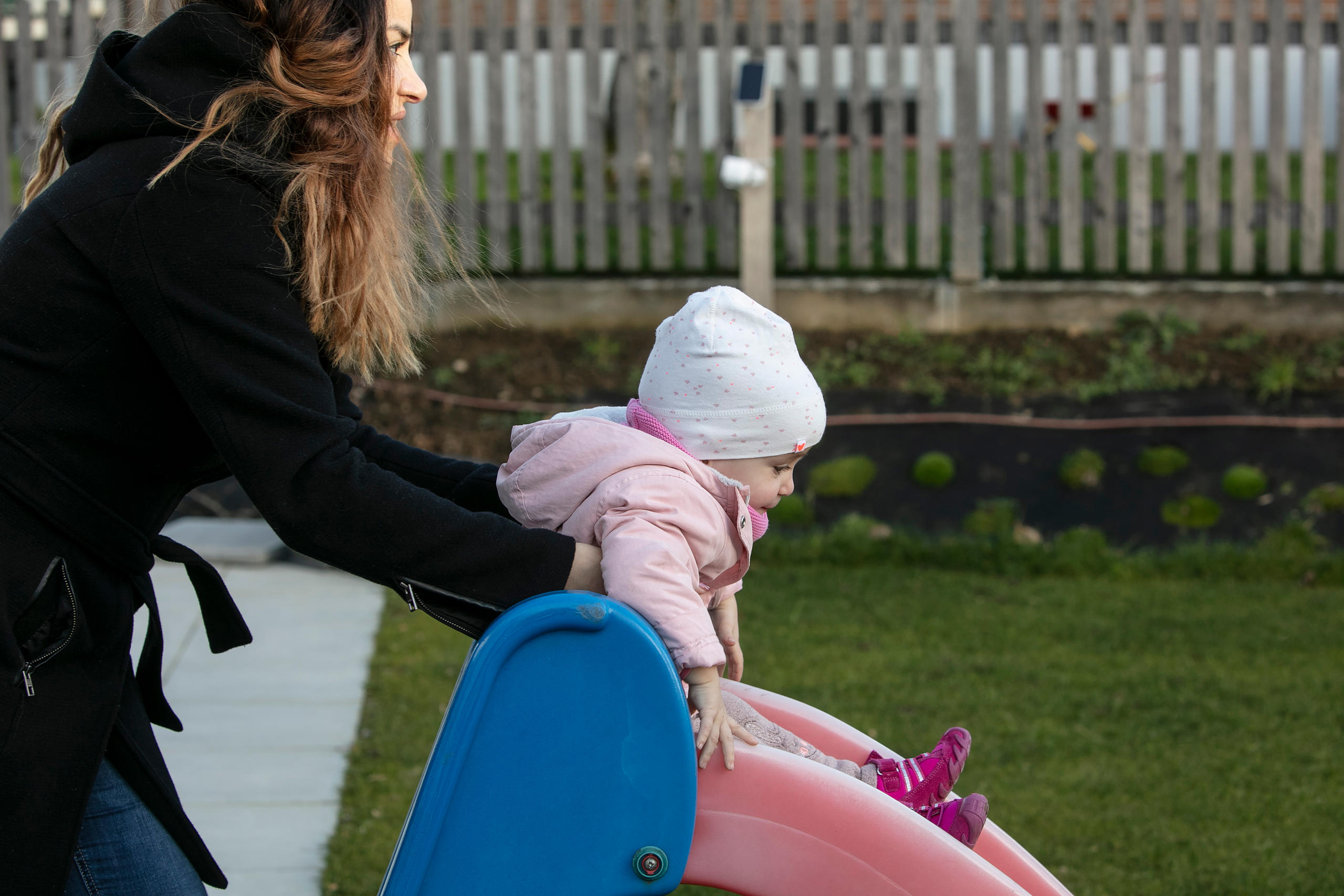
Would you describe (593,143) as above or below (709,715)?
above

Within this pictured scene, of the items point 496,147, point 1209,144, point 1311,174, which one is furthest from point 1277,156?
point 496,147

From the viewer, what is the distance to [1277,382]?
5.43 m

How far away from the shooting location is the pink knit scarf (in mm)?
1737

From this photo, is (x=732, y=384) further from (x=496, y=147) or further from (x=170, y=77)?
(x=496, y=147)

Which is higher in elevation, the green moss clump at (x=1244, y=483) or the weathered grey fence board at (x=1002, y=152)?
the weathered grey fence board at (x=1002, y=152)

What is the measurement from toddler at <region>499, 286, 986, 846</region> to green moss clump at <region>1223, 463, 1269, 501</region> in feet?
11.8

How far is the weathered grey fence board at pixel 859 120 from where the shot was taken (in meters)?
6.27

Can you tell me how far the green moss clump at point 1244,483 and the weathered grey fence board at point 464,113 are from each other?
352 cm

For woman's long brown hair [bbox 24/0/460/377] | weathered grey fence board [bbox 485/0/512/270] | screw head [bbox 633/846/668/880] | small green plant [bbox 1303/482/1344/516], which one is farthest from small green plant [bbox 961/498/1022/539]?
woman's long brown hair [bbox 24/0/460/377]

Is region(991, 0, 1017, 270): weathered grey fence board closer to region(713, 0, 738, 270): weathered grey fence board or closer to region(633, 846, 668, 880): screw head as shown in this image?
region(713, 0, 738, 270): weathered grey fence board

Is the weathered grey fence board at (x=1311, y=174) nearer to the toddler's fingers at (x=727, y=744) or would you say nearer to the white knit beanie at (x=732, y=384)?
the white knit beanie at (x=732, y=384)

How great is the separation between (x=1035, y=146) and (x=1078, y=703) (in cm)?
345

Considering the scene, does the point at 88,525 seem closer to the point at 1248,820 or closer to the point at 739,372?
the point at 739,372

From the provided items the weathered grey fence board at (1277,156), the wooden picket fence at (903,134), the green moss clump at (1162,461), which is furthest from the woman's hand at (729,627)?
the weathered grey fence board at (1277,156)
